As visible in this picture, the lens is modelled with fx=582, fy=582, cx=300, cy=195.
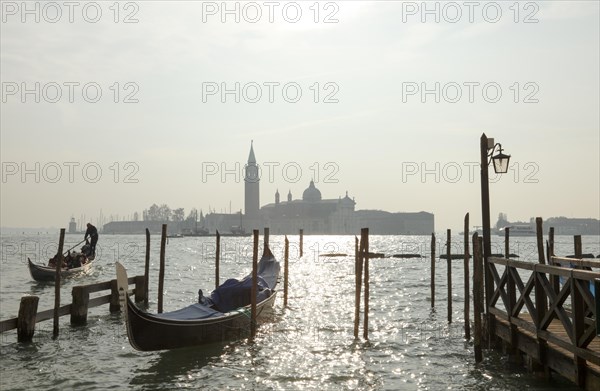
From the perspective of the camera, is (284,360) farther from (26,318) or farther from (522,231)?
(522,231)

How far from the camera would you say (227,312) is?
13.0m

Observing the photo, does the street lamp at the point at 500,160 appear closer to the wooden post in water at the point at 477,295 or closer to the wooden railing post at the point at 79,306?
the wooden post in water at the point at 477,295

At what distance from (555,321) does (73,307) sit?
1065cm

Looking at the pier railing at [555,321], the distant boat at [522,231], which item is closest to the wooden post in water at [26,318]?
the pier railing at [555,321]

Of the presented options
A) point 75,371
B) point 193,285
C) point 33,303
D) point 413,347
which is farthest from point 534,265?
point 193,285

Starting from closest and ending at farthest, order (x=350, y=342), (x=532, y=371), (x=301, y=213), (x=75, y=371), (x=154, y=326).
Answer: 1. (x=532, y=371)
2. (x=75, y=371)
3. (x=154, y=326)
4. (x=350, y=342)
5. (x=301, y=213)

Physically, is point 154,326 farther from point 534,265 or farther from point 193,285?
point 193,285

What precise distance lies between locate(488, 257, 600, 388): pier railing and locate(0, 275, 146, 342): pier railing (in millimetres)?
8896

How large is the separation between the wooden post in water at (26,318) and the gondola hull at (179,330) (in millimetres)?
2422

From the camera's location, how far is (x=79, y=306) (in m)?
14.1

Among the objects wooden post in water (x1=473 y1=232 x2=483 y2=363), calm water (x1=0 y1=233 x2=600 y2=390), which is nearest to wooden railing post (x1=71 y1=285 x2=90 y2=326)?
calm water (x1=0 y1=233 x2=600 y2=390)

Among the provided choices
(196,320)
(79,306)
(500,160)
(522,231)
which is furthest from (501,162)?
(522,231)

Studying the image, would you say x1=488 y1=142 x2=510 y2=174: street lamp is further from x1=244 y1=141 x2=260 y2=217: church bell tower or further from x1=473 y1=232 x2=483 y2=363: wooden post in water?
x1=244 y1=141 x2=260 y2=217: church bell tower

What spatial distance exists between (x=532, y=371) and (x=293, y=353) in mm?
4829
